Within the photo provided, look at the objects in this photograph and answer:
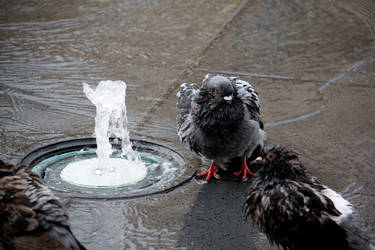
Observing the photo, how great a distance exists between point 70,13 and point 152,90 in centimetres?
364

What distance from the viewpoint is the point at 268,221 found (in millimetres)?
4352

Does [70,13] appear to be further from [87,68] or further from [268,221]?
[268,221]

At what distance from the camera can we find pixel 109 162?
6.25m

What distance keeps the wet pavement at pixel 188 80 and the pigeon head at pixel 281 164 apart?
29.5 inches

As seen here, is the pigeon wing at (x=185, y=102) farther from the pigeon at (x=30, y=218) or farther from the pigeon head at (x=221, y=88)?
the pigeon at (x=30, y=218)

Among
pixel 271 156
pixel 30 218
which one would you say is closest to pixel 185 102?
pixel 271 156

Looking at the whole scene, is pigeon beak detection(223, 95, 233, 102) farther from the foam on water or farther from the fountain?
the foam on water

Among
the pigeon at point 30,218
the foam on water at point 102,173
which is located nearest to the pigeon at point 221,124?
the foam on water at point 102,173

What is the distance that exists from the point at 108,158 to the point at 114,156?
0.48ft

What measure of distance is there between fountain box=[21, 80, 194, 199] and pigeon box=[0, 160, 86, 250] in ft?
4.23

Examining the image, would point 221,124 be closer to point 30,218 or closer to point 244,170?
point 244,170

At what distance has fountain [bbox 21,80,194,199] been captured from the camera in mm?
5684

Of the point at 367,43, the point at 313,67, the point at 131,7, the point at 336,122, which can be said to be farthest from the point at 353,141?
the point at 131,7

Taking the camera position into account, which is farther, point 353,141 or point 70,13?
point 70,13
